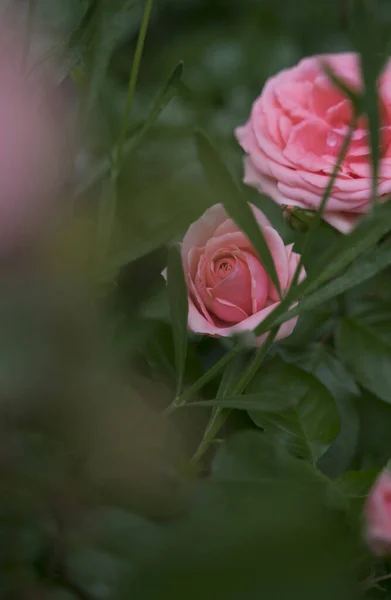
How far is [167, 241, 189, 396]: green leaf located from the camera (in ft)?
0.88

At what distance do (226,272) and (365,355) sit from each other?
0.47 ft

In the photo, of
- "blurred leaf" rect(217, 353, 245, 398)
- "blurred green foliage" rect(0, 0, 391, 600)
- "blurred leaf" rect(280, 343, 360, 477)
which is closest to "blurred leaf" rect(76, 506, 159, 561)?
"blurred green foliage" rect(0, 0, 391, 600)

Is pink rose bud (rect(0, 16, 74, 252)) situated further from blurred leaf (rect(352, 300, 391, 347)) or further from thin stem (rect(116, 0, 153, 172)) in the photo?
blurred leaf (rect(352, 300, 391, 347))

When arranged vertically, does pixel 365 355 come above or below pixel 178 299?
below

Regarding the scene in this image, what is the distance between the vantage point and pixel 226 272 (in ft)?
1.15

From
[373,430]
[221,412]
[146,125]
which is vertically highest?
[146,125]

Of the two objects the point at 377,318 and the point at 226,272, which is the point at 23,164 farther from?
the point at 377,318

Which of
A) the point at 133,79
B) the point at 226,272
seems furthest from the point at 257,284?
the point at 133,79

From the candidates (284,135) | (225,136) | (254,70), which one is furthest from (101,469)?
(254,70)

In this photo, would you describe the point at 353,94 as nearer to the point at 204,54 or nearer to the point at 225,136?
the point at 225,136

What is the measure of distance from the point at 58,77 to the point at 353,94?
7.0 inches

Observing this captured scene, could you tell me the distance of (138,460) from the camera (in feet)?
0.59

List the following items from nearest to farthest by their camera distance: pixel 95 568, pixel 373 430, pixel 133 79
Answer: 1. pixel 95 568
2. pixel 133 79
3. pixel 373 430

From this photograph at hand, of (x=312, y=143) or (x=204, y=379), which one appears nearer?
(x=204, y=379)
